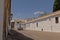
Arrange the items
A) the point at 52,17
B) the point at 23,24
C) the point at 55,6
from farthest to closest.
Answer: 1. the point at 23,24
2. the point at 55,6
3. the point at 52,17

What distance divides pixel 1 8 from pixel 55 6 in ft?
138

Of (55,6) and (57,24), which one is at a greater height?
(55,6)

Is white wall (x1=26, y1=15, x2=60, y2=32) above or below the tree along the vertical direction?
below

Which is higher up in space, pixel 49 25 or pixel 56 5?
pixel 56 5

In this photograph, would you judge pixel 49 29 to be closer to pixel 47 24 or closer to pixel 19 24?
pixel 47 24

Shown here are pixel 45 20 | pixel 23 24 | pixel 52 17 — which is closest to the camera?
pixel 52 17

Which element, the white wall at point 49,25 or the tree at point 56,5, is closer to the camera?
the white wall at point 49,25

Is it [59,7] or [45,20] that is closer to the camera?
[45,20]

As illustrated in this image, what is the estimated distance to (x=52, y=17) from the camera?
3234 cm

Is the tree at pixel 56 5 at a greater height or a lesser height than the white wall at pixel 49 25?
greater

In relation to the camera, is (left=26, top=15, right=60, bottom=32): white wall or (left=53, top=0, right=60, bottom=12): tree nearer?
(left=26, top=15, right=60, bottom=32): white wall

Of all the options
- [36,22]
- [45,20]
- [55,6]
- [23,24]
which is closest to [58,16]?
[45,20]

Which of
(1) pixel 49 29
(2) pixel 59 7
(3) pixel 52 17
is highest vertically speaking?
(2) pixel 59 7

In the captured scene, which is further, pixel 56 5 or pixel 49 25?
pixel 56 5
